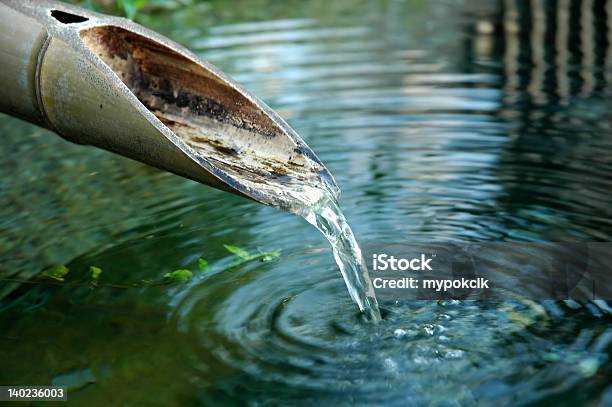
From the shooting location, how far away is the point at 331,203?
120 inches

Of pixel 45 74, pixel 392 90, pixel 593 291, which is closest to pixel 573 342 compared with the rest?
pixel 593 291

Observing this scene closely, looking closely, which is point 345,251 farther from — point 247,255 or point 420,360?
point 420,360

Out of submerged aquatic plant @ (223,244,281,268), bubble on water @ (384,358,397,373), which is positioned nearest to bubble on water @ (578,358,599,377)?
bubble on water @ (384,358,397,373)

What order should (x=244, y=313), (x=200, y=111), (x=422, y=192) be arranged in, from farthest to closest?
(x=422, y=192), (x=200, y=111), (x=244, y=313)

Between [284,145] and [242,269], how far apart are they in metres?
0.54

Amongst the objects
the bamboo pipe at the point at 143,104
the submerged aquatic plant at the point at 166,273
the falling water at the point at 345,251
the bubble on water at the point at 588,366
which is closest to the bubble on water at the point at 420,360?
the falling water at the point at 345,251

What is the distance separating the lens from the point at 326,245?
3.53 m

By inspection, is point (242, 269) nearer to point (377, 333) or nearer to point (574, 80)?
point (377, 333)

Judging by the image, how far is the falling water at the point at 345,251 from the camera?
116 inches

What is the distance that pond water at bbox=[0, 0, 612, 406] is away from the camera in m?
2.59

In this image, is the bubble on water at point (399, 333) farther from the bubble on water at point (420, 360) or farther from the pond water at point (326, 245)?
the bubble on water at point (420, 360)

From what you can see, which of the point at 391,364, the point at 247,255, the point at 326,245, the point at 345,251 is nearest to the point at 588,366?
the point at 391,364

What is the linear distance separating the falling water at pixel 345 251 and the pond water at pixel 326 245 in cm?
6

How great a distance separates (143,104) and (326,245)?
97cm
